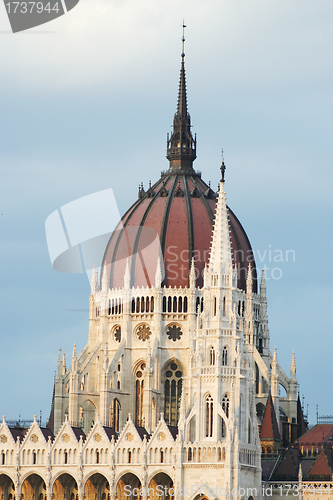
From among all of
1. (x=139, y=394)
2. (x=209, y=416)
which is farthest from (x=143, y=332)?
(x=209, y=416)

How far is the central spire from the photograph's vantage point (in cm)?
13300

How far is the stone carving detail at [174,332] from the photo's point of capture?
124m

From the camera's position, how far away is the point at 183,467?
335 ft

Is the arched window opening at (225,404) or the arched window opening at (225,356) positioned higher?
the arched window opening at (225,356)

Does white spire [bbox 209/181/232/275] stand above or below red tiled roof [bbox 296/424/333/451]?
above

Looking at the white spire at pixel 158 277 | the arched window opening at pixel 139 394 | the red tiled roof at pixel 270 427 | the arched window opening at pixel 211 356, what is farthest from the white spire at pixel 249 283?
the arched window opening at pixel 211 356

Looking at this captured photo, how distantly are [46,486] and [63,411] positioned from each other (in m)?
15.7

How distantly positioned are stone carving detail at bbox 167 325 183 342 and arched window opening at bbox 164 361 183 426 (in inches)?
93.5

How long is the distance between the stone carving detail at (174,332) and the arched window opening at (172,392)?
2376 millimetres

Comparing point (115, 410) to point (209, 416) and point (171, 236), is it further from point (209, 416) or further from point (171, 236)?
point (209, 416)

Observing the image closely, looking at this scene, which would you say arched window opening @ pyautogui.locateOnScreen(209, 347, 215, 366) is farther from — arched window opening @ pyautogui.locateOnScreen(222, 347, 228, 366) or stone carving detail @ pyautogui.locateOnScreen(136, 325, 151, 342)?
stone carving detail @ pyautogui.locateOnScreen(136, 325, 151, 342)

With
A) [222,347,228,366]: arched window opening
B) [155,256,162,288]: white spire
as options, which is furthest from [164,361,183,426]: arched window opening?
[222,347,228,366]: arched window opening

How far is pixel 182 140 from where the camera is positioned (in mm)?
133750

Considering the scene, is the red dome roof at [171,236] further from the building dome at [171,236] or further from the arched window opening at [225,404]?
the arched window opening at [225,404]
